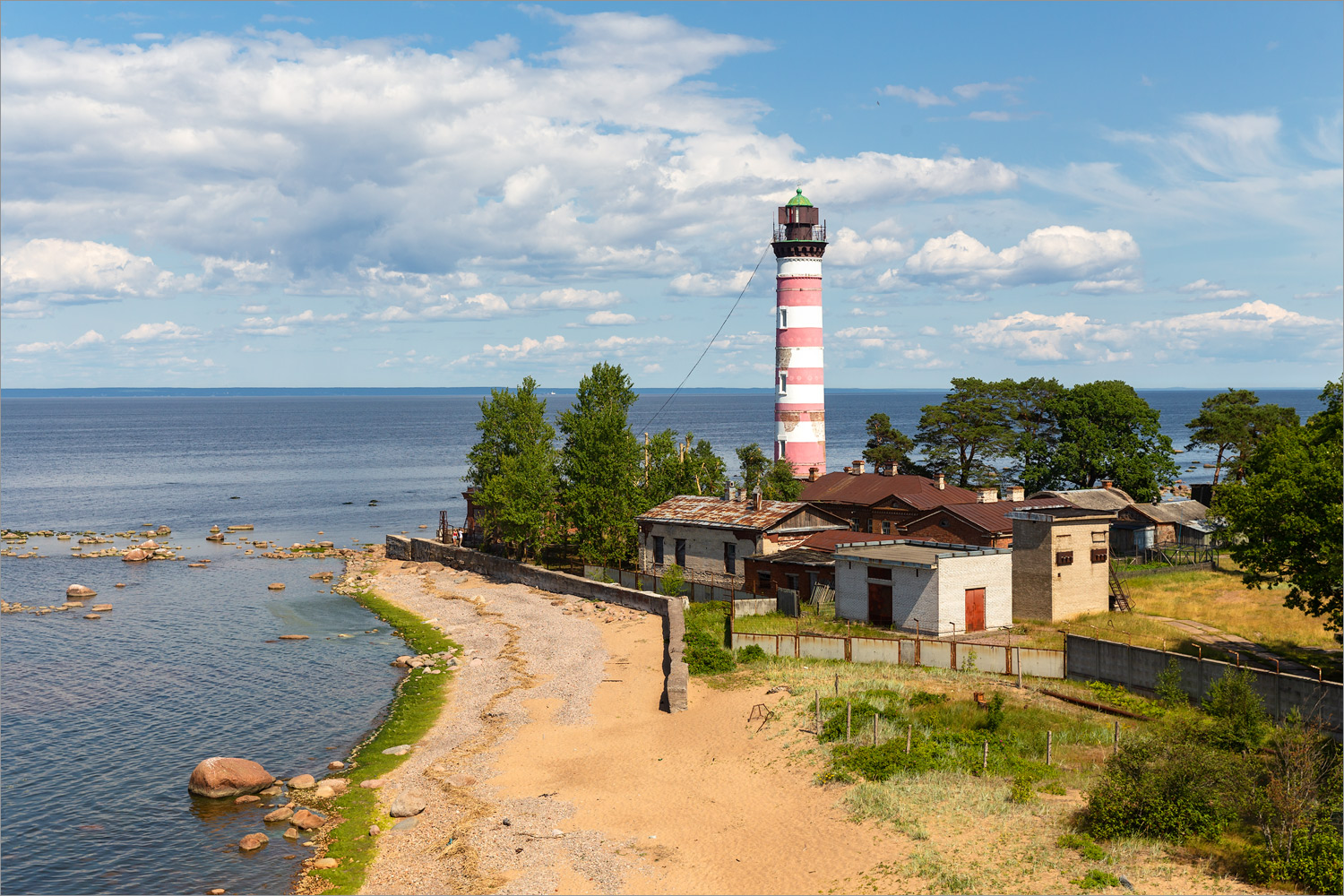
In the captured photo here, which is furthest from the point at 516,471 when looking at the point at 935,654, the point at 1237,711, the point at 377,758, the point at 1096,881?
the point at 1096,881

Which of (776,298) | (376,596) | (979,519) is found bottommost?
(376,596)

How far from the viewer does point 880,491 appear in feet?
203

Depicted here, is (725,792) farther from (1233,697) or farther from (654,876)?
(1233,697)

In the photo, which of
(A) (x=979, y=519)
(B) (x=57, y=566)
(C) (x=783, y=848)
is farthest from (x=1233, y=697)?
(B) (x=57, y=566)

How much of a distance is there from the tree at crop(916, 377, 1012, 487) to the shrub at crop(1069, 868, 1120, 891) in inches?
2415

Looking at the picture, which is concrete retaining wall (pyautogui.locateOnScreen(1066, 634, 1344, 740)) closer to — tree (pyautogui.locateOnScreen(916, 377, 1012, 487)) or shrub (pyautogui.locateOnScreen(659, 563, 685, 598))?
shrub (pyautogui.locateOnScreen(659, 563, 685, 598))

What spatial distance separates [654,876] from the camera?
2261 cm

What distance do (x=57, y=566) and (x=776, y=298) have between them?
55817 millimetres

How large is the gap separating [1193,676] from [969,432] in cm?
5047

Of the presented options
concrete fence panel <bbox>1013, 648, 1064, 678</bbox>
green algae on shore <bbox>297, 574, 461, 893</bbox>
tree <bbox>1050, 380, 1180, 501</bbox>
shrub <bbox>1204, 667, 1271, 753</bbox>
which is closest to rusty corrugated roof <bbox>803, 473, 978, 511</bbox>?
tree <bbox>1050, 380, 1180, 501</bbox>

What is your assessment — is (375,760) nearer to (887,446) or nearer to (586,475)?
(586,475)

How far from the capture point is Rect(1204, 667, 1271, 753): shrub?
2619 centimetres

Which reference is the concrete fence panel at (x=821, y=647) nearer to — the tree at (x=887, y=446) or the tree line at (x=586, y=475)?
the tree line at (x=586, y=475)

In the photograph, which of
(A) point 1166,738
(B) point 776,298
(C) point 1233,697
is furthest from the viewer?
(B) point 776,298
